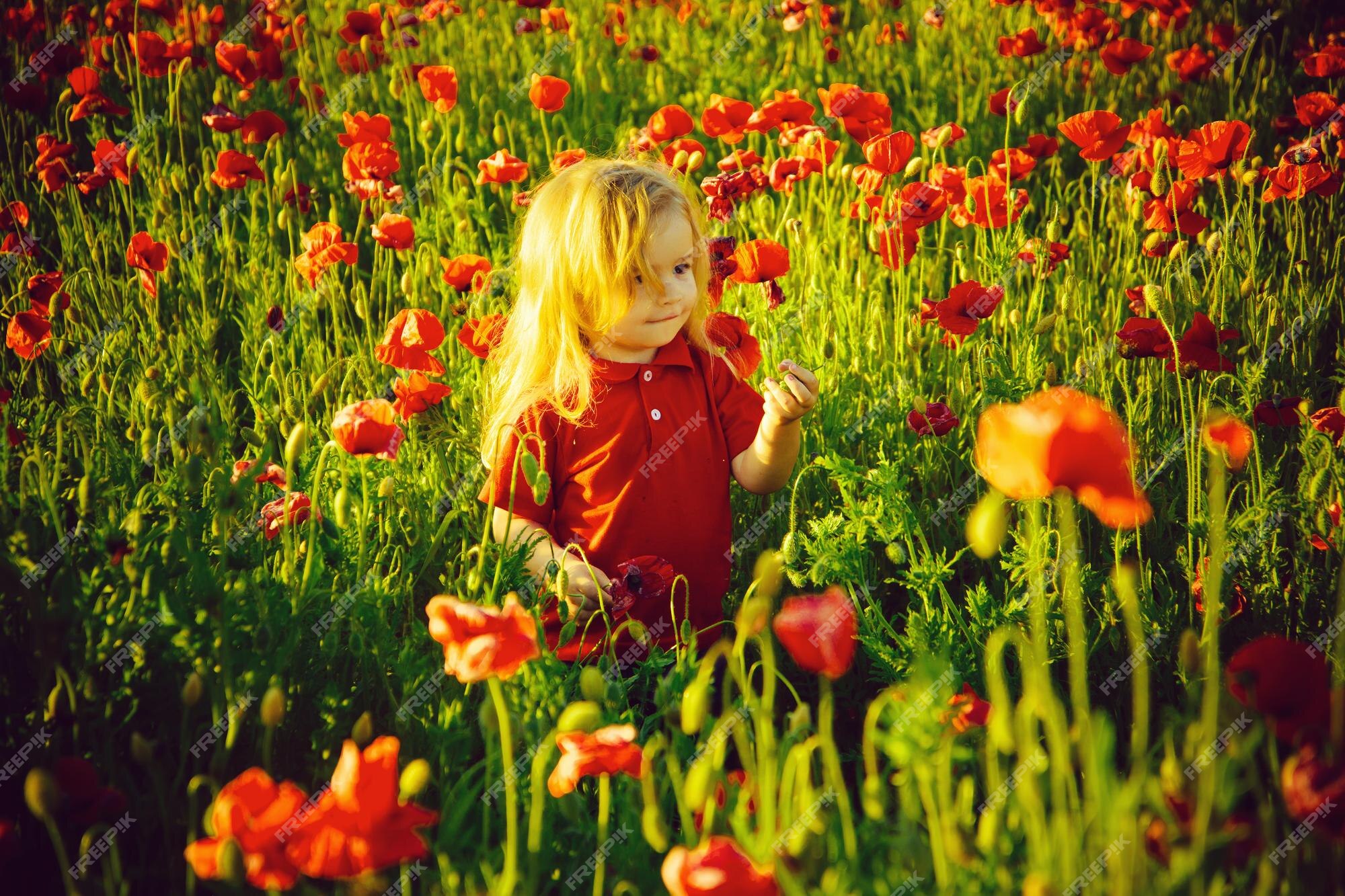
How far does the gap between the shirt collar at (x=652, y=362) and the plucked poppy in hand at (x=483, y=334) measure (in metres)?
0.28

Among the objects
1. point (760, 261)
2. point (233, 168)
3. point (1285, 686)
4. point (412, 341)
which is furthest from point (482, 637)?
point (233, 168)

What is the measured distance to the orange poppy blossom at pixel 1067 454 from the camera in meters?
0.99

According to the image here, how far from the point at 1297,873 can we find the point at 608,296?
122 centimetres

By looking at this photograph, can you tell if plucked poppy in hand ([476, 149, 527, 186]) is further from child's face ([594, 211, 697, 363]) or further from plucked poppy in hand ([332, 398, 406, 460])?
plucked poppy in hand ([332, 398, 406, 460])

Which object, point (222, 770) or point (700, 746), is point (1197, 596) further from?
point (222, 770)

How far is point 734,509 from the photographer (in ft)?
7.44

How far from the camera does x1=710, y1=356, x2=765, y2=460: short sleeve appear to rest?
196 cm

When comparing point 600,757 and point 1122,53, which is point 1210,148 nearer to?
point 1122,53

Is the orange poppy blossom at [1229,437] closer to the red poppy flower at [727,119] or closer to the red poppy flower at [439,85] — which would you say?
the red poppy flower at [727,119]

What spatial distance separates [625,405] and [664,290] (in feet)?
0.74

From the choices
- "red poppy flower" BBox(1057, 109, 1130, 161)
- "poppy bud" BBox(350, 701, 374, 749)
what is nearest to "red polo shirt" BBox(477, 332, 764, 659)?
"poppy bud" BBox(350, 701, 374, 749)

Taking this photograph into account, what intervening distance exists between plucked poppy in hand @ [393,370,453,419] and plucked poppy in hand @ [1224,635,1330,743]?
137 cm

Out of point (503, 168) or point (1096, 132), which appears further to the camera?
point (503, 168)

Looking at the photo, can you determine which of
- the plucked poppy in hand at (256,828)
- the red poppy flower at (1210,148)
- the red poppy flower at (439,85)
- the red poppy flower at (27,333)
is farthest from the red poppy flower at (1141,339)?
the red poppy flower at (27,333)
